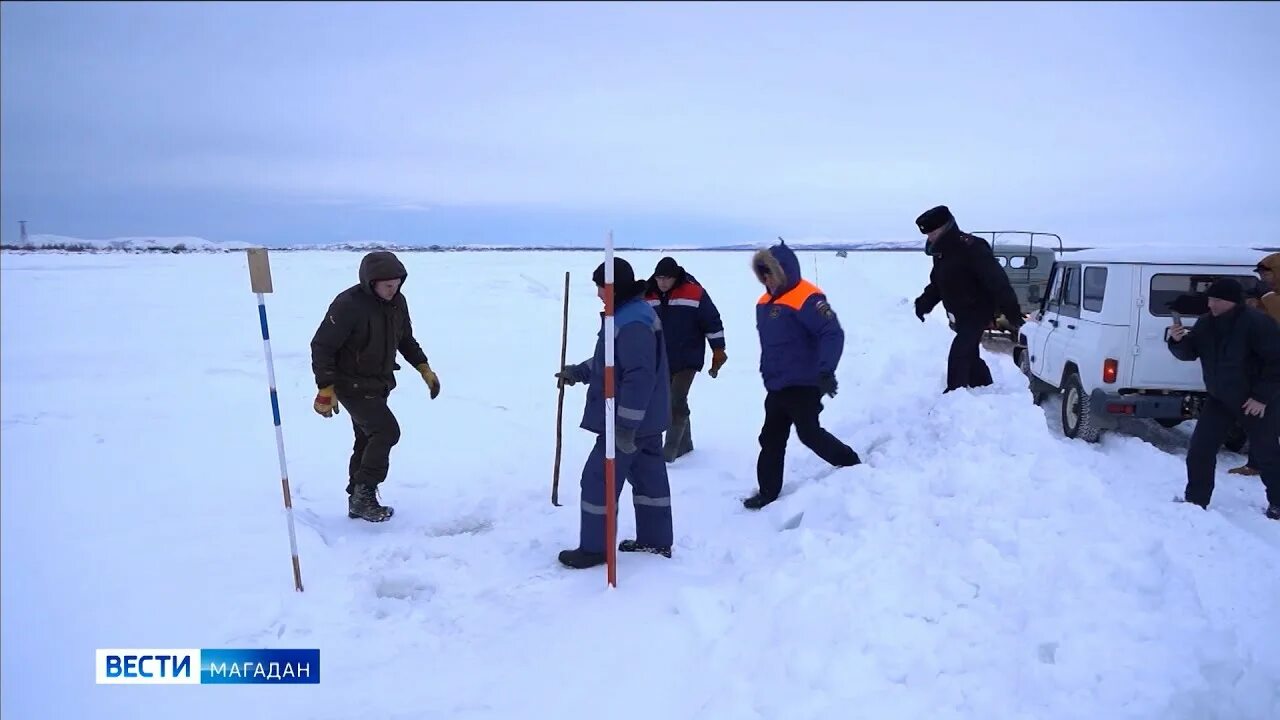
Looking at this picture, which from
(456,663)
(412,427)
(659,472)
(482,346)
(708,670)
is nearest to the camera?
(708,670)

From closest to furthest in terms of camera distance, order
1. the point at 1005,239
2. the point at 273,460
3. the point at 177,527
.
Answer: the point at 177,527
the point at 273,460
the point at 1005,239

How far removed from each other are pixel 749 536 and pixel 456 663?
2.09 metres

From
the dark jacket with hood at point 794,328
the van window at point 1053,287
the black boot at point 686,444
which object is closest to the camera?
the dark jacket with hood at point 794,328

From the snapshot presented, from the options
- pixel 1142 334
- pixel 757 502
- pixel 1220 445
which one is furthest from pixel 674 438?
pixel 1142 334

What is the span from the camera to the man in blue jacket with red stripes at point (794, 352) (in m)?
4.92

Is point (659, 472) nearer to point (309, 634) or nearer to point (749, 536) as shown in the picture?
point (749, 536)

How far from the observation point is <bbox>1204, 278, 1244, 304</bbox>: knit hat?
4.96 m

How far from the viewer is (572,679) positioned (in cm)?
325

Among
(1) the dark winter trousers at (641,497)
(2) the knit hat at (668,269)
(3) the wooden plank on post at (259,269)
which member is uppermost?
(3) the wooden plank on post at (259,269)

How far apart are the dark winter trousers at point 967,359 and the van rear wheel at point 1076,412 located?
148 centimetres

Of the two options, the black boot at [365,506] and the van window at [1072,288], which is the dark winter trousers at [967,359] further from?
the black boot at [365,506]

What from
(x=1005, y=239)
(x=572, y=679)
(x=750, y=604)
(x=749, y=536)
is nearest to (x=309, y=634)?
(x=572, y=679)

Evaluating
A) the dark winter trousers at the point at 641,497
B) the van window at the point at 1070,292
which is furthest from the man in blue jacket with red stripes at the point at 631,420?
the van window at the point at 1070,292

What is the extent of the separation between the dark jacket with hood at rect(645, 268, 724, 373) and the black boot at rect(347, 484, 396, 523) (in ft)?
8.72
